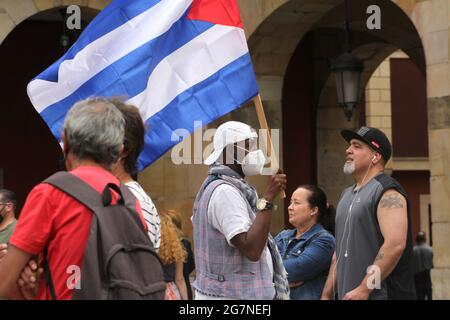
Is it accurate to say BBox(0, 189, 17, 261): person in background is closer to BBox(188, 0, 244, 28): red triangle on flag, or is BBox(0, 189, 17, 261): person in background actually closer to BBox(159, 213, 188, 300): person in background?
BBox(159, 213, 188, 300): person in background

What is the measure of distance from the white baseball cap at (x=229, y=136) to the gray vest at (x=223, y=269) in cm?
16

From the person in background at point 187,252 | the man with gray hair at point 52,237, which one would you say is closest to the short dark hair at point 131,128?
the man with gray hair at point 52,237

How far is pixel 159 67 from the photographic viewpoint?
23.2 feet

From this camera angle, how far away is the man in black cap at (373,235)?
6496 mm

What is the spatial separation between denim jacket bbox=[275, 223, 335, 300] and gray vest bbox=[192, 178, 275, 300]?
1.57 meters

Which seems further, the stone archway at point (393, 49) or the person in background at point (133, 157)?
the stone archway at point (393, 49)

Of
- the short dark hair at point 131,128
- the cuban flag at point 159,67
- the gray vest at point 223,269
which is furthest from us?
the cuban flag at point 159,67

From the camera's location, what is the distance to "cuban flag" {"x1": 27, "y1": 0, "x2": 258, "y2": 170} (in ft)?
21.8

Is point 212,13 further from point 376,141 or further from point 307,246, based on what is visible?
point 307,246

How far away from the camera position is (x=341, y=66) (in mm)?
12391

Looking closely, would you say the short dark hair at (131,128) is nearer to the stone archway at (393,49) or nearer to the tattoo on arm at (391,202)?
the tattoo on arm at (391,202)

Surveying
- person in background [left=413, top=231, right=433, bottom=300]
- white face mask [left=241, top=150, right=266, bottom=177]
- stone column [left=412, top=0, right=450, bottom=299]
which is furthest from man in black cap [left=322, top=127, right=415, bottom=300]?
person in background [left=413, top=231, right=433, bottom=300]

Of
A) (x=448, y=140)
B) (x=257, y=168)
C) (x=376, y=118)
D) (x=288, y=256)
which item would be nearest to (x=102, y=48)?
(x=257, y=168)
